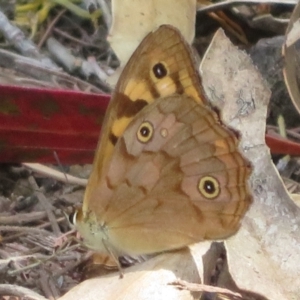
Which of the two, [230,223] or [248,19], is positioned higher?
[248,19]

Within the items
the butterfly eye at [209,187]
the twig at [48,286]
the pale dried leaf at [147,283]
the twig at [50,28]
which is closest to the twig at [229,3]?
the twig at [50,28]

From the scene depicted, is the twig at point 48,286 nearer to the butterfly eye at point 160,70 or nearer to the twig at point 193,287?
the twig at point 193,287

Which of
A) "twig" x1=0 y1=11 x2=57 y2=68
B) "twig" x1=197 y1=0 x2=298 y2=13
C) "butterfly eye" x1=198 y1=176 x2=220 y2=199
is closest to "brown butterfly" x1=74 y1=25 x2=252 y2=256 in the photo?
"butterfly eye" x1=198 y1=176 x2=220 y2=199

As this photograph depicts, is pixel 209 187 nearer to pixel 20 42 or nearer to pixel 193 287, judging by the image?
pixel 193 287

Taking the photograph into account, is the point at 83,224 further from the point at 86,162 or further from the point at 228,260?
the point at 86,162

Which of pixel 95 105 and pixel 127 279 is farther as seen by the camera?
pixel 95 105

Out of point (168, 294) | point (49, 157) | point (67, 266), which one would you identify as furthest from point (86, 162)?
point (168, 294)

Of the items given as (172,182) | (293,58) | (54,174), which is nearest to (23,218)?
(54,174)
